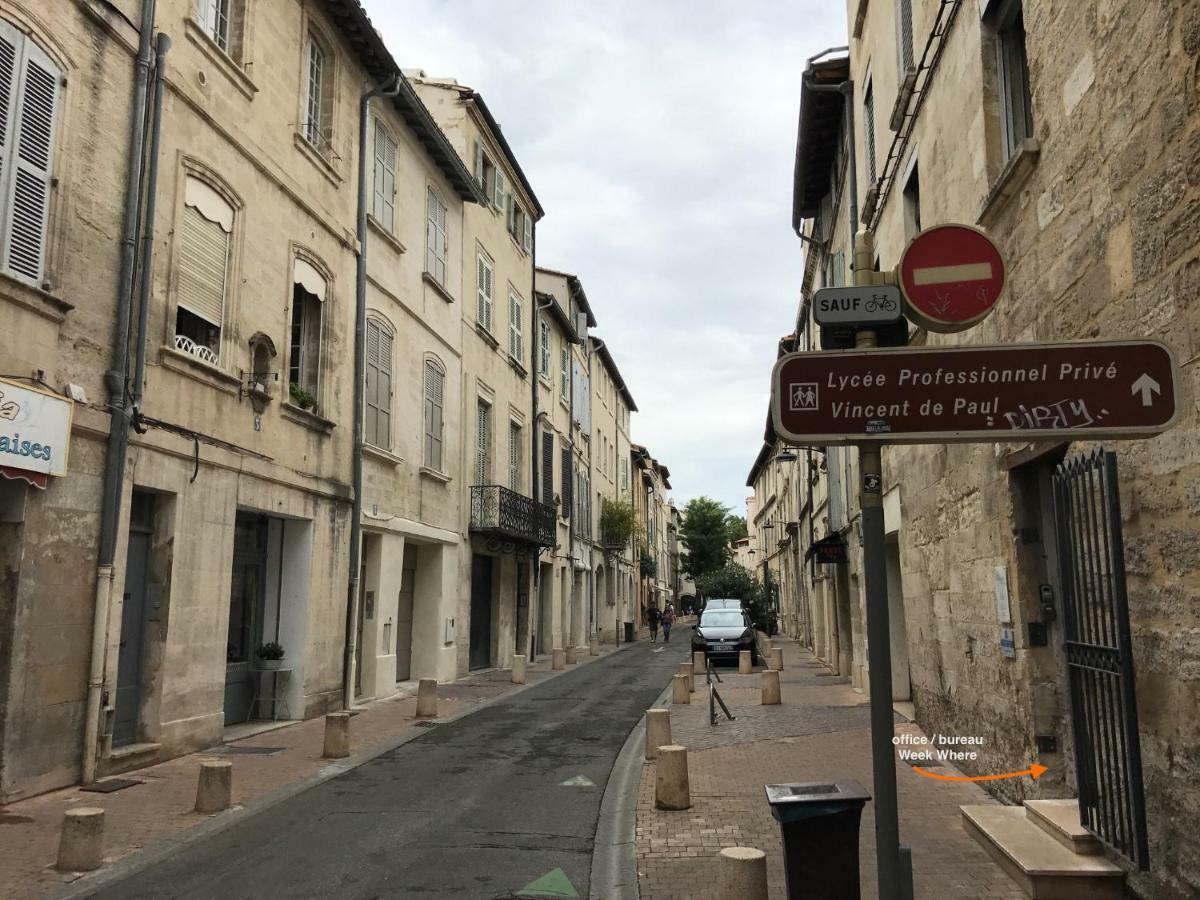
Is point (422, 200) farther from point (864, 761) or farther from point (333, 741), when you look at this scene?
point (864, 761)

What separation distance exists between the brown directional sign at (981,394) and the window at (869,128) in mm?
10713

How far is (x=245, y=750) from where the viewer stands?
33.8 ft

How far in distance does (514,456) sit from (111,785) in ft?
54.4

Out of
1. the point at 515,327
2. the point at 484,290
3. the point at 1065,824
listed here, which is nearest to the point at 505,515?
the point at 484,290

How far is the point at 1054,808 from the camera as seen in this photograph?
6.03 m

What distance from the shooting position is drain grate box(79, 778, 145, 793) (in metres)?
8.07

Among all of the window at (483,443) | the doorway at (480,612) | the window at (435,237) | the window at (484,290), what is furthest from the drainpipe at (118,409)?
the doorway at (480,612)

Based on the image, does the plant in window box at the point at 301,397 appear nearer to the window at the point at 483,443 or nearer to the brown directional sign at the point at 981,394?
the window at the point at 483,443

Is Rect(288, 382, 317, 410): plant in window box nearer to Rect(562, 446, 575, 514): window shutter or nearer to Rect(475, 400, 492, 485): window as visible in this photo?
Rect(475, 400, 492, 485): window

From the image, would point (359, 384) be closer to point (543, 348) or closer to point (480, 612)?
point (480, 612)

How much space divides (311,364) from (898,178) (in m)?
8.30

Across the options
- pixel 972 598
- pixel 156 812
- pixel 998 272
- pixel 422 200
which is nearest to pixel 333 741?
pixel 156 812

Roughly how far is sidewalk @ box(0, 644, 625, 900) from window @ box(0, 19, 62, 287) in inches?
171

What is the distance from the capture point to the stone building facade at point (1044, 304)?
173 inches
